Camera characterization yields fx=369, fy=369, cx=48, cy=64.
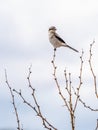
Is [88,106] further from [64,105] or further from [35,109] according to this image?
→ [35,109]

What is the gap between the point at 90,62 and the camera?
5.13 metres

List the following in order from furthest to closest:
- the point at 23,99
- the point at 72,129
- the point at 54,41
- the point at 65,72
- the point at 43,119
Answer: the point at 54,41 < the point at 65,72 < the point at 23,99 < the point at 43,119 < the point at 72,129

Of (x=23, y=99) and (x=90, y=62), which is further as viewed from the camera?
(x=90, y=62)

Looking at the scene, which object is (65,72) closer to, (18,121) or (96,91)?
(96,91)

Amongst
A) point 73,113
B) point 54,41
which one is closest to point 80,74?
point 73,113

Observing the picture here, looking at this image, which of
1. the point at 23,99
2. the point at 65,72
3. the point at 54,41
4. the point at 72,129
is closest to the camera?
the point at 72,129

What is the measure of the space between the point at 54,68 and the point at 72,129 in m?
1.33

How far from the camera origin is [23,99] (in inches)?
189

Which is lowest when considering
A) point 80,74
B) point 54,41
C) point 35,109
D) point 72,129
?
point 72,129

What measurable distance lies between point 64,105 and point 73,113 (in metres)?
0.34

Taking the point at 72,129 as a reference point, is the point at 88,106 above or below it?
above

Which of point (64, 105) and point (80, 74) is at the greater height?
point (80, 74)

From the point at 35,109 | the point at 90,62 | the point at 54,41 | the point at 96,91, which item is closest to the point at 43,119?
Result: the point at 35,109

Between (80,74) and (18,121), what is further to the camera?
(80,74)
